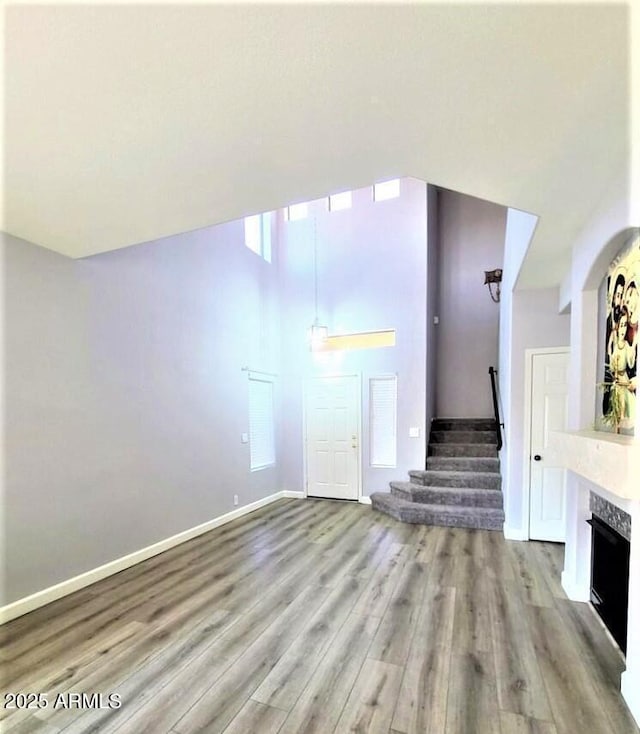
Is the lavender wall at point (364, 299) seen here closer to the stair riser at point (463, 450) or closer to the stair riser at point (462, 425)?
the stair riser at point (463, 450)

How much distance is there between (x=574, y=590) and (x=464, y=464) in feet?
8.58

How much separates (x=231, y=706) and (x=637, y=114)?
335 centimetres

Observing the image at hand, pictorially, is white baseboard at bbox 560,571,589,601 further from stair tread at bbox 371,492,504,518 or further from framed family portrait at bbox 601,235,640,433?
stair tread at bbox 371,492,504,518

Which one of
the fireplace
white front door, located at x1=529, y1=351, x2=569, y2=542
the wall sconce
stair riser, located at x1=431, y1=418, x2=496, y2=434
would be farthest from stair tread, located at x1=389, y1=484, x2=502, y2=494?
the wall sconce

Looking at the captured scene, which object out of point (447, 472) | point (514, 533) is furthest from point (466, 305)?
point (514, 533)

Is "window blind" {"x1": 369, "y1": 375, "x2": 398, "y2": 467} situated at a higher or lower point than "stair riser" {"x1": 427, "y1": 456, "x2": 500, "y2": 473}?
higher

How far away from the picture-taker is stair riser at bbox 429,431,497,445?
607cm

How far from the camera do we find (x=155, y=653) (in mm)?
2311

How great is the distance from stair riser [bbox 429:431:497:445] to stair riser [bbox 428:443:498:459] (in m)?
0.22

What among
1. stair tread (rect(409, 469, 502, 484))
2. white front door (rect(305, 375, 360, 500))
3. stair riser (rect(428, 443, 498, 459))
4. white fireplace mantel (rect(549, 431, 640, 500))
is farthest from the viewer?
white front door (rect(305, 375, 360, 500))

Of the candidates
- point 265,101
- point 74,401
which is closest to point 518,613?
point 265,101

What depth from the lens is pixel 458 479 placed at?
514cm

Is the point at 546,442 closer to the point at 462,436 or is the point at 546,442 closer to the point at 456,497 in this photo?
the point at 456,497

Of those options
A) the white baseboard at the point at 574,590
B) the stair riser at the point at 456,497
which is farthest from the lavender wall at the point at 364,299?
the white baseboard at the point at 574,590
